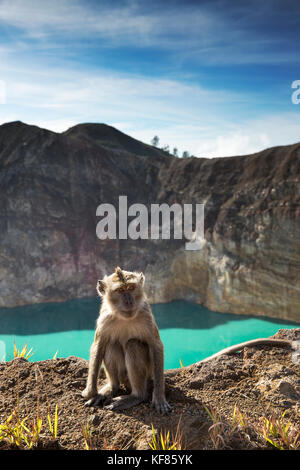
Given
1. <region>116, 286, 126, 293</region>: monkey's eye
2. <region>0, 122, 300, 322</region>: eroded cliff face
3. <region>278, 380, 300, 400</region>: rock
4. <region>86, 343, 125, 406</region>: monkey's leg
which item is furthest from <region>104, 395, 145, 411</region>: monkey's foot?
<region>0, 122, 300, 322</region>: eroded cliff face

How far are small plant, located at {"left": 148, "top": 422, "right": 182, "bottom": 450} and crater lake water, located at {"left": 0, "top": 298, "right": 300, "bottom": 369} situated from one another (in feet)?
35.5

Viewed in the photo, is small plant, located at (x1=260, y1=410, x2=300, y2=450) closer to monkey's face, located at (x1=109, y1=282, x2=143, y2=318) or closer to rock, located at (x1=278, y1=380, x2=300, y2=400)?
rock, located at (x1=278, y1=380, x2=300, y2=400)

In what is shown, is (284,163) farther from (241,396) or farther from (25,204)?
(241,396)

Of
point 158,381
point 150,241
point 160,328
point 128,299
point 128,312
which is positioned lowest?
point 160,328

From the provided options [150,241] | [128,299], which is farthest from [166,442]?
[150,241]

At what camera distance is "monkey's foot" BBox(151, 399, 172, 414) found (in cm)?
329

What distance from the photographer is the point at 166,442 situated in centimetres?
285

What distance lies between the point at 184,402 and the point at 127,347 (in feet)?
2.45

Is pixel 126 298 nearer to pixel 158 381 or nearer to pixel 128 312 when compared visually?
pixel 128 312

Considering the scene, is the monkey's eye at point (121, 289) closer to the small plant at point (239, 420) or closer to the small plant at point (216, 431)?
the small plant at point (216, 431)

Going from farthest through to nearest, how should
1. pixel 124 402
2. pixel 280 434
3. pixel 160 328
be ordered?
1. pixel 160 328
2. pixel 124 402
3. pixel 280 434

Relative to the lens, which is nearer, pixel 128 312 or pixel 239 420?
pixel 239 420

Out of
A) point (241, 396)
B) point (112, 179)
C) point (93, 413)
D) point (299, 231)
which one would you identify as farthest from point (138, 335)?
point (112, 179)
